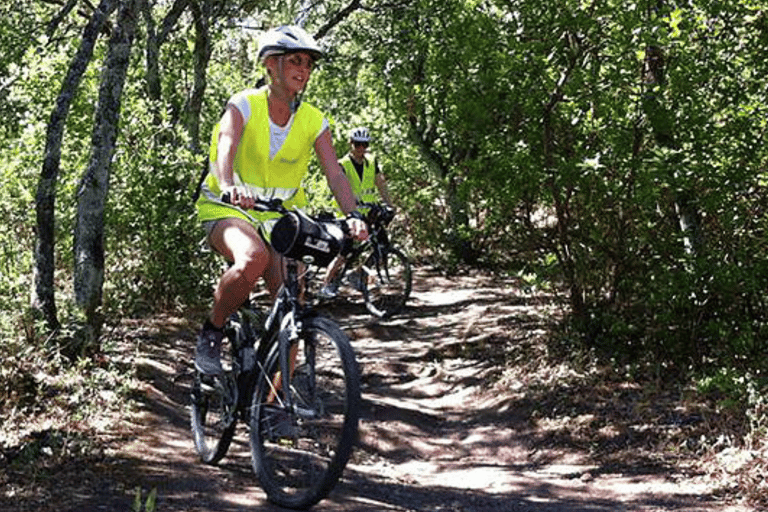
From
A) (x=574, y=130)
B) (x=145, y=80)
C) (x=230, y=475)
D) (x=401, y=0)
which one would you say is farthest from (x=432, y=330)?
(x=401, y=0)

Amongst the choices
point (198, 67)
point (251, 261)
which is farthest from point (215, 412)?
point (198, 67)

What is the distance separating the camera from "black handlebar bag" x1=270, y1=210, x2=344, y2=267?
406cm

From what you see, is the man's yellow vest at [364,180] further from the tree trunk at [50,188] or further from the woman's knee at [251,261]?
the woman's knee at [251,261]

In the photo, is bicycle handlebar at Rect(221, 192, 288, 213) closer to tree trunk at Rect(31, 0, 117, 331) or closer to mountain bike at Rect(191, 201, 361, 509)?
mountain bike at Rect(191, 201, 361, 509)

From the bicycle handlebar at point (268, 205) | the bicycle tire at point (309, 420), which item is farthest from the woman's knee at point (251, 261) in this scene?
the bicycle tire at point (309, 420)

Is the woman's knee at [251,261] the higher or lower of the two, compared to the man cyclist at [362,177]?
lower

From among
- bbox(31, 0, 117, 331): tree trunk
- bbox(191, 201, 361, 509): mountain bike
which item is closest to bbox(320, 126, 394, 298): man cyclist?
bbox(31, 0, 117, 331): tree trunk

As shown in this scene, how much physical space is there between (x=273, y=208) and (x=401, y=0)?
1137 centimetres

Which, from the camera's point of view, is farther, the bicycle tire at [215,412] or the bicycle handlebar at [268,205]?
the bicycle tire at [215,412]

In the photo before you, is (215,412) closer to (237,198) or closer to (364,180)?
(237,198)

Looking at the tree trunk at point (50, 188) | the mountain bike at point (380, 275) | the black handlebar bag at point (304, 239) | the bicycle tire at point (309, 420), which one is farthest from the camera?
the mountain bike at point (380, 275)

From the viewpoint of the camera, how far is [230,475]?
470 cm

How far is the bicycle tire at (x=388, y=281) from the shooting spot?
11.4 m

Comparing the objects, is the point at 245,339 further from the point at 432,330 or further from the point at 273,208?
the point at 432,330
